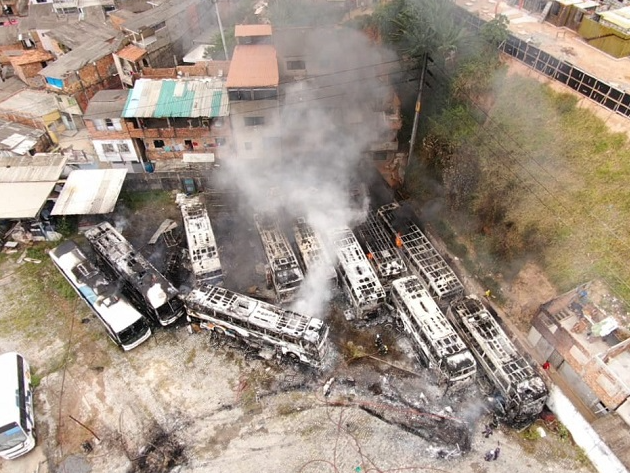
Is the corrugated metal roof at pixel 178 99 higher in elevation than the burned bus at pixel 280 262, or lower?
higher

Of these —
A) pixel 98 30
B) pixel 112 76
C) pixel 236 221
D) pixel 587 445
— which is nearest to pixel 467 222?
pixel 587 445

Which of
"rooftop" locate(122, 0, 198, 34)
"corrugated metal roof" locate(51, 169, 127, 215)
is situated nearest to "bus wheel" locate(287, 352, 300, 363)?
"corrugated metal roof" locate(51, 169, 127, 215)

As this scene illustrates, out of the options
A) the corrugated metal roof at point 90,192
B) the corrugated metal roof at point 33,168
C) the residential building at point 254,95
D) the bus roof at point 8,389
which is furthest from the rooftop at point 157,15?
the bus roof at point 8,389

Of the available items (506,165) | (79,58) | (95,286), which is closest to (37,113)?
(79,58)

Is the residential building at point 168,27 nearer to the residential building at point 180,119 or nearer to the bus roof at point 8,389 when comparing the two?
the residential building at point 180,119

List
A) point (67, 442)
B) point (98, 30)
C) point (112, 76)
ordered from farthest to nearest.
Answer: point (98, 30) < point (112, 76) < point (67, 442)

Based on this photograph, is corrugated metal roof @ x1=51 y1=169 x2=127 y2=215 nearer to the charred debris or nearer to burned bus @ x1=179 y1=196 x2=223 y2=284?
the charred debris

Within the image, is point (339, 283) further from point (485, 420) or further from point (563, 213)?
point (563, 213)
